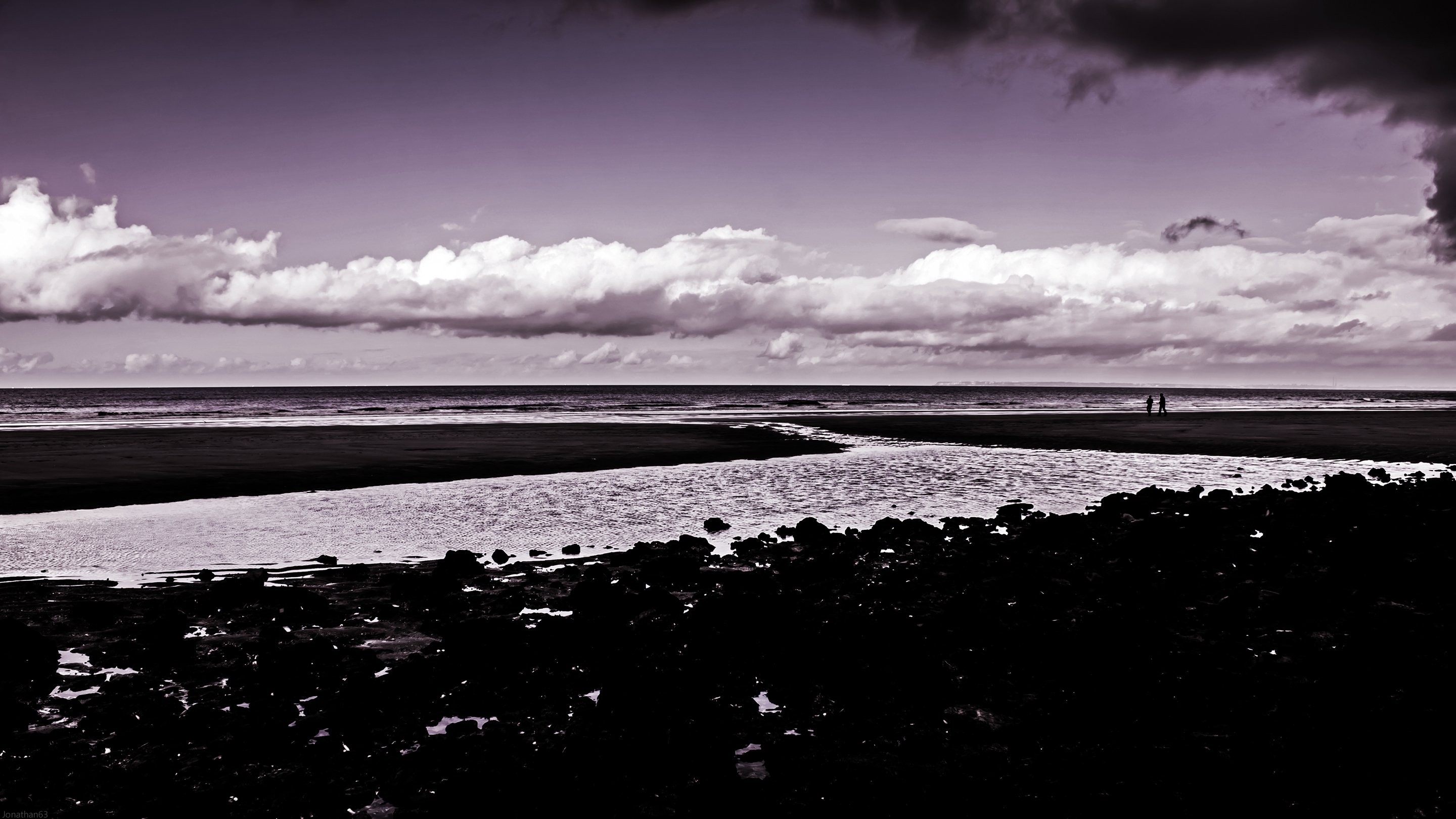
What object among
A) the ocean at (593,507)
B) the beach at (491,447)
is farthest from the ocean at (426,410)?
the ocean at (593,507)

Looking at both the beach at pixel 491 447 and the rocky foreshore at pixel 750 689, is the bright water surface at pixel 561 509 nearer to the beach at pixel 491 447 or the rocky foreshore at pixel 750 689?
the rocky foreshore at pixel 750 689

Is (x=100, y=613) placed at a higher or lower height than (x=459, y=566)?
lower

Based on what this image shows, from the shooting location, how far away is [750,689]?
8.18m

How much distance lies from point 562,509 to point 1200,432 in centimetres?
4149

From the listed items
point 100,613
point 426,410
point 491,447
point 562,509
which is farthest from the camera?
point 426,410

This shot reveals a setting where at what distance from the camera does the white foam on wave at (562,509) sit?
15.0 meters

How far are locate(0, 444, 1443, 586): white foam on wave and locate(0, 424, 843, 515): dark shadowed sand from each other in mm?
1943

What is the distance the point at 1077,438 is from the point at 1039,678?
125ft

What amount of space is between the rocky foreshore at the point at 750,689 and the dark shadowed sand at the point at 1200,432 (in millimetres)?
26522

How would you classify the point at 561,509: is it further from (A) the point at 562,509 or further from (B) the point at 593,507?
(B) the point at 593,507

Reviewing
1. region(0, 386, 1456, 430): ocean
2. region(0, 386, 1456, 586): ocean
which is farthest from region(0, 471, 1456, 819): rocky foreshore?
region(0, 386, 1456, 430): ocean

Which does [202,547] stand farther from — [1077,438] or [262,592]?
[1077,438]

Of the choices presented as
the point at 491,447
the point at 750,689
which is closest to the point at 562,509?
the point at 750,689

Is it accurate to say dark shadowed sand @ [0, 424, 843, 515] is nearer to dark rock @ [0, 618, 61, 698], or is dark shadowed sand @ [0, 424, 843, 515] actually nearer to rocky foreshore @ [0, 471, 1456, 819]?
rocky foreshore @ [0, 471, 1456, 819]
